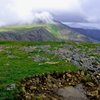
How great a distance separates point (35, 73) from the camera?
3984 centimetres

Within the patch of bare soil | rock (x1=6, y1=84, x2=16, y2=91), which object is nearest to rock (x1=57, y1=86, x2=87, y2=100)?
the patch of bare soil

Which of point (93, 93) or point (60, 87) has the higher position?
point (60, 87)

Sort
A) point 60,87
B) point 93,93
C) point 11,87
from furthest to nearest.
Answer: point 60,87, point 93,93, point 11,87

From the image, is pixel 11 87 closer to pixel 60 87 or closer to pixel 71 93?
pixel 60 87

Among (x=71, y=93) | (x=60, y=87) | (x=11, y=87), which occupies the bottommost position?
A: (x=71, y=93)

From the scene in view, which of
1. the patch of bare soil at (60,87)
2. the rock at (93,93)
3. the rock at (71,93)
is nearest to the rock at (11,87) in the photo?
the patch of bare soil at (60,87)

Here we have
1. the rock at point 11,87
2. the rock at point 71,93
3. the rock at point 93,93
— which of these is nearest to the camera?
the rock at point 11,87

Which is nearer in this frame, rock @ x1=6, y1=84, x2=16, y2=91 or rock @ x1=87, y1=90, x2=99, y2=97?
rock @ x1=6, y1=84, x2=16, y2=91

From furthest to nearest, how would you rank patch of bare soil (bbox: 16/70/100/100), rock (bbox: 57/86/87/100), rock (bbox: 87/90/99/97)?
rock (bbox: 87/90/99/97) → rock (bbox: 57/86/87/100) → patch of bare soil (bbox: 16/70/100/100)

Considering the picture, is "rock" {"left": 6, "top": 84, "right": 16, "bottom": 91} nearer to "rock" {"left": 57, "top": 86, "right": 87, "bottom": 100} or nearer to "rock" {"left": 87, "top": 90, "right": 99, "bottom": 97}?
"rock" {"left": 57, "top": 86, "right": 87, "bottom": 100}

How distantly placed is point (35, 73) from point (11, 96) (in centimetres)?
853

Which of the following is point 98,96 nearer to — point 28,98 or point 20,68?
point 28,98

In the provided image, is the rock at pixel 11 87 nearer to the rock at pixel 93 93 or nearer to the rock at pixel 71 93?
the rock at pixel 71 93

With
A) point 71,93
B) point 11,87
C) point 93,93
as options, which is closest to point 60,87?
point 71,93
